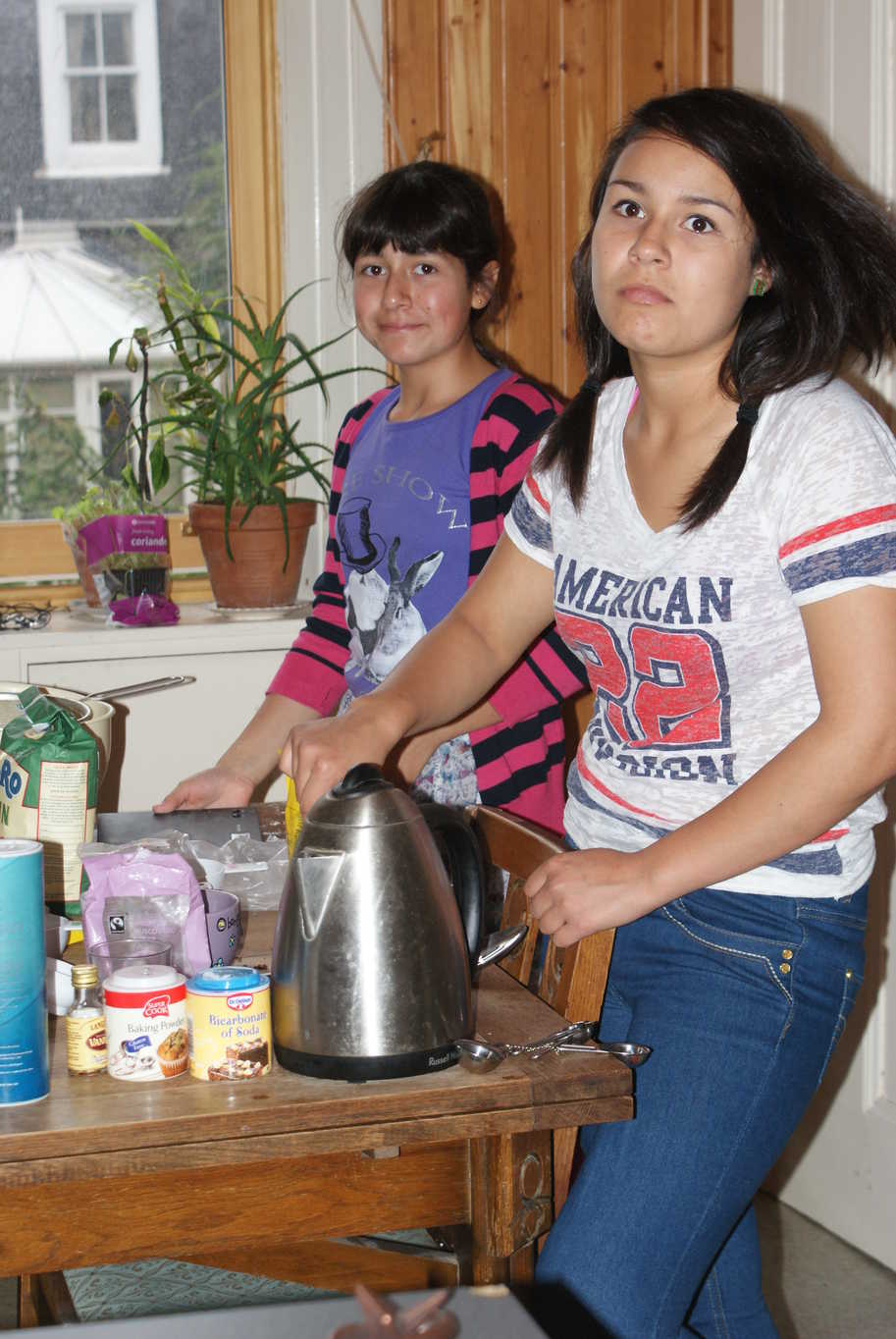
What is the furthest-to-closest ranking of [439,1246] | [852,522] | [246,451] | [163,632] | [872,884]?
[246,451] → [163,632] → [872,884] → [439,1246] → [852,522]

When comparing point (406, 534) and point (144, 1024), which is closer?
point (144, 1024)

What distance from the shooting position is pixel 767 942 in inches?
45.9

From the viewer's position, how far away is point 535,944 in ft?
4.43

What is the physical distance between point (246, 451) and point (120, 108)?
0.74 meters

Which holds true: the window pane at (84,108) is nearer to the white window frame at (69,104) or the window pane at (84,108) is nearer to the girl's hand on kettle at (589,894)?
the white window frame at (69,104)

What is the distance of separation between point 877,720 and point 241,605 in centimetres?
160

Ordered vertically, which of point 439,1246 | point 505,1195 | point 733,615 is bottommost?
point 439,1246

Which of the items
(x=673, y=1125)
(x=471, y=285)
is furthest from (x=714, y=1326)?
(x=471, y=285)

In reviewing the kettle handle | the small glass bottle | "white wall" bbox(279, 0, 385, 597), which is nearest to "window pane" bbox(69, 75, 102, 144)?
"white wall" bbox(279, 0, 385, 597)

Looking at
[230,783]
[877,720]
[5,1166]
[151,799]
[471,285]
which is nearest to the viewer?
[5,1166]

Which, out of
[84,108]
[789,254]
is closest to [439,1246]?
[789,254]

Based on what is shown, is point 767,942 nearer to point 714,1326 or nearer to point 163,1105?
point 714,1326

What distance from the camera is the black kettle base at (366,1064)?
38.2 inches

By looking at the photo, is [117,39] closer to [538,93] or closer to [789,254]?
[538,93]
